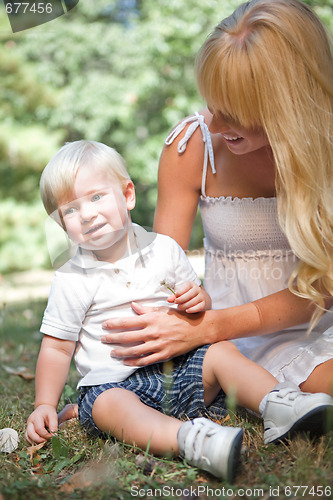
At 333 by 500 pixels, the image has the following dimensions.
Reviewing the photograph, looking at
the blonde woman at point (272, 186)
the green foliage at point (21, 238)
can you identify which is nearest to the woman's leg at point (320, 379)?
the blonde woman at point (272, 186)

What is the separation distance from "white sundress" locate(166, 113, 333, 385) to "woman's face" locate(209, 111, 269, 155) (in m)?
0.28

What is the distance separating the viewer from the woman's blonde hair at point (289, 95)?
1.79 m

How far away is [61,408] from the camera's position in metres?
2.25

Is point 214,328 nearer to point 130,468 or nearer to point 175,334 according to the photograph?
point 175,334

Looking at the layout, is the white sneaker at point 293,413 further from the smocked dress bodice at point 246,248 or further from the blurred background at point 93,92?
the blurred background at point 93,92

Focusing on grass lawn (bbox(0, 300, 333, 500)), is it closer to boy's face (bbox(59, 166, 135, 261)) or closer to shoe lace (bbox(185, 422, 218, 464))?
shoe lace (bbox(185, 422, 218, 464))

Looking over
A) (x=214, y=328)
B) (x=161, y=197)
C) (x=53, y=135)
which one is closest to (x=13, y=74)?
(x=53, y=135)

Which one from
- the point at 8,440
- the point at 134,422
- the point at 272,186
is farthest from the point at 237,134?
the point at 8,440

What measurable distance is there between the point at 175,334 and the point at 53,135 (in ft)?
26.8

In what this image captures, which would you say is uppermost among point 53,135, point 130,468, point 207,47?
point 207,47

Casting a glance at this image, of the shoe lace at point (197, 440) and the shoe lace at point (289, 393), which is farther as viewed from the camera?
the shoe lace at point (289, 393)

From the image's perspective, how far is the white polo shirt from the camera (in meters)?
1.89

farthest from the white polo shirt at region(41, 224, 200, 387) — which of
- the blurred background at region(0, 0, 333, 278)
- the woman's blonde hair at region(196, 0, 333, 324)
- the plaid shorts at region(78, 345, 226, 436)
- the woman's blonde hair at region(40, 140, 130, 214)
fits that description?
the blurred background at region(0, 0, 333, 278)

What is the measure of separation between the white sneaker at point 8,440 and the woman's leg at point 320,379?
931 mm
